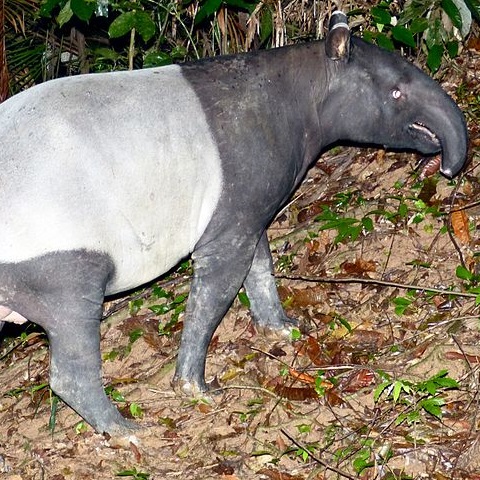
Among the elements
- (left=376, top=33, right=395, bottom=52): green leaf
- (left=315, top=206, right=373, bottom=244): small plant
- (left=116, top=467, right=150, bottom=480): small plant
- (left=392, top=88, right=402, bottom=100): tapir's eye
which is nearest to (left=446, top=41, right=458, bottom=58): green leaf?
(left=376, top=33, right=395, bottom=52): green leaf

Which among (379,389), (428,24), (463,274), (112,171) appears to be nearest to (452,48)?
(428,24)

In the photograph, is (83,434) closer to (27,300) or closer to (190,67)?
(27,300)

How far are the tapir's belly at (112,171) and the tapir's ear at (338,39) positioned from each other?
3.09 ft

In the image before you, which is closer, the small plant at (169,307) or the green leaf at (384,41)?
the small plant at (169,307)

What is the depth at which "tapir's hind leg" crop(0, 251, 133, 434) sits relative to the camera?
221 inches

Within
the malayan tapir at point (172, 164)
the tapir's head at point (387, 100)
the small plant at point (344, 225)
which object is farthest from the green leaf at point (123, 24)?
the small plant at point (344, 225)

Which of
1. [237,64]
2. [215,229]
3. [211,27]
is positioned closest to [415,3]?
[211,27]

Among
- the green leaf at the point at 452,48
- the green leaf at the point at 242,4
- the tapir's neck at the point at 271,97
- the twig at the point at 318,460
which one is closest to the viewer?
the twig at the point at 318,460

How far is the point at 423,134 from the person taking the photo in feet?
21.8

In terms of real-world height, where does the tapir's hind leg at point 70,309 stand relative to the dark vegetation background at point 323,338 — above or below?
above

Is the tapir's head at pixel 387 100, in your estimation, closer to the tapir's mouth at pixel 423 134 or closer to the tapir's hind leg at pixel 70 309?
the tapir's mouth at pixel 423 134

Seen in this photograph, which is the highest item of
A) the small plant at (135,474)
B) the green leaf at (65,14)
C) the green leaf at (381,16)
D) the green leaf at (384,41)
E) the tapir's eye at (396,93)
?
the tapir's eye at (396,93)

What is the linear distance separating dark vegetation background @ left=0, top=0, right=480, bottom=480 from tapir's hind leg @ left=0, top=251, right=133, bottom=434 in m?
0.46

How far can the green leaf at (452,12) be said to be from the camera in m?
7.81
